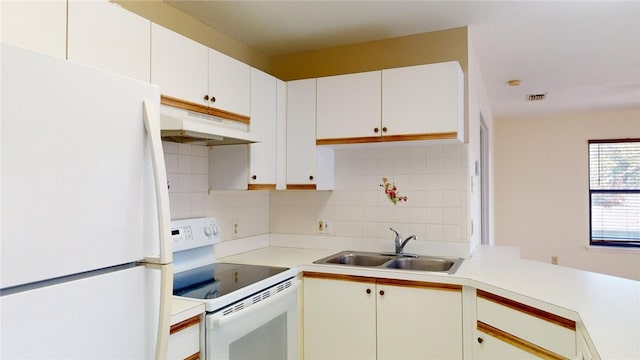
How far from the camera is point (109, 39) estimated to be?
5.34ft

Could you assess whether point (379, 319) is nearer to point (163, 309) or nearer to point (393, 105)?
point (393, 105)

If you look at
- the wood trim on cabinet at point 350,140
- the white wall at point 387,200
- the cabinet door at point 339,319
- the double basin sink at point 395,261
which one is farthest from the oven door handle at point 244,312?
the wood trim on cabinet at point 350,140

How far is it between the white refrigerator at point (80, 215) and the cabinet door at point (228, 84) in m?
1.12

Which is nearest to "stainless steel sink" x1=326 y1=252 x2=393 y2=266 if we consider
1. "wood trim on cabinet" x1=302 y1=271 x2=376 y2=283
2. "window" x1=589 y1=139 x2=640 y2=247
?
"wood trim on cabinet" x1=302 y1=271 x2=376 y2=283

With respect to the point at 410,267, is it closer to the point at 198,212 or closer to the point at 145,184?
the point at 198,212

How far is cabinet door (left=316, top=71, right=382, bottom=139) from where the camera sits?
2623 mm

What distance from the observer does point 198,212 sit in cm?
251

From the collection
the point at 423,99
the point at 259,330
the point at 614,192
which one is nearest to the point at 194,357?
the point at 259,330

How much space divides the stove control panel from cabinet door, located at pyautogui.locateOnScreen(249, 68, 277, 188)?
1.18ft

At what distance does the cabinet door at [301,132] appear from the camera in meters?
2.81

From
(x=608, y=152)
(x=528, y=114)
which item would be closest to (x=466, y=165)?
(x=528, y=114)

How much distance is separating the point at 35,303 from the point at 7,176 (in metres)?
0.27

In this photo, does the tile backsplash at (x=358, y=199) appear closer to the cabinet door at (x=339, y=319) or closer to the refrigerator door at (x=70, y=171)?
the cabinet door at (x=339, y=319)

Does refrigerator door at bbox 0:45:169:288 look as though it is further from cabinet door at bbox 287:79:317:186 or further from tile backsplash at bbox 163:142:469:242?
cabinet door at bbox 287:79:317:186
